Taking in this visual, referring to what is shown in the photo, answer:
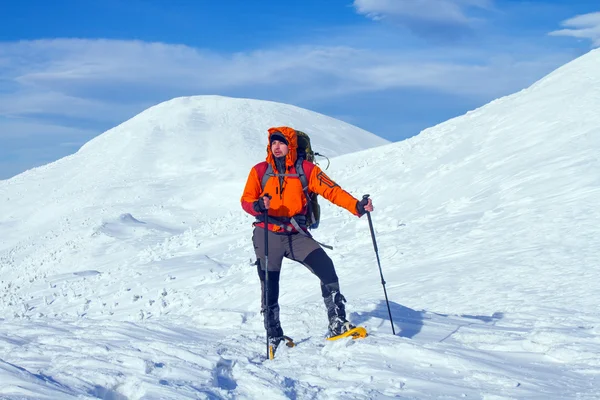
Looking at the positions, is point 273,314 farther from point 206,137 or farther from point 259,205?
point 206,137

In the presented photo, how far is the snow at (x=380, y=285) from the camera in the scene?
191 inches

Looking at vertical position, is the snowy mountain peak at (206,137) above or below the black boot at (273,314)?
above

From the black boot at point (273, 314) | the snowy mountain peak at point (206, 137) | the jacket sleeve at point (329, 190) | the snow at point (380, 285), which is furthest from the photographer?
the snowy mountain peak at point (206, 137)

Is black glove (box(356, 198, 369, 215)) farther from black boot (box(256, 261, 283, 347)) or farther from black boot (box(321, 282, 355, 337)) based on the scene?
black boot (box(256, 261, 283, 347))

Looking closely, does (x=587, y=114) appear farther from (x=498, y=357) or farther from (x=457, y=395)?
(x=457, y=395)

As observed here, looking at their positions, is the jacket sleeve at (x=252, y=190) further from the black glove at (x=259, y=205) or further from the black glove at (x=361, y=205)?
the black glove at (x=361, y=205)

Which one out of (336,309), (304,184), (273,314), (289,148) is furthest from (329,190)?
(273,314)

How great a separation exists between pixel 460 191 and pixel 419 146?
29.5 ft

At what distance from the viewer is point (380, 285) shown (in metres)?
11.2

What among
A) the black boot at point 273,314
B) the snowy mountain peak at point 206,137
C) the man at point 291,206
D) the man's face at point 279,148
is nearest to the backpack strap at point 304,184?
the man at point 291,206

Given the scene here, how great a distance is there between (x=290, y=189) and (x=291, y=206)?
17 centimetres

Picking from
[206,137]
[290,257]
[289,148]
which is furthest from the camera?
[206,137]

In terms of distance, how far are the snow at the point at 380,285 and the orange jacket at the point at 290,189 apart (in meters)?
1.34

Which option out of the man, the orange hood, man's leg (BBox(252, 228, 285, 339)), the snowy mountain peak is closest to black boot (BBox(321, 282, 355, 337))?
the man
